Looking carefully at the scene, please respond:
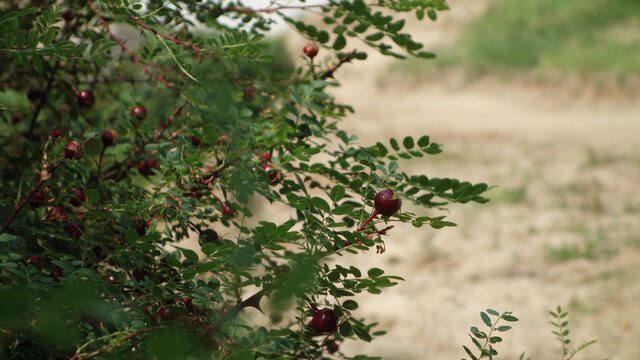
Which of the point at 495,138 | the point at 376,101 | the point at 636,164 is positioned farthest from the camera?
the point at 376,101

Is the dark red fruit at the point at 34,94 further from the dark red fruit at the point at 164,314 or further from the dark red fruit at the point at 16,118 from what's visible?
the dark red fruit at the point at 164,314

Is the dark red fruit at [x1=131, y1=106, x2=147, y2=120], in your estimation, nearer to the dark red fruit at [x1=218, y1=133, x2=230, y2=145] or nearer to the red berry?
the dark red fruit at [x1=218, y1=133, x2=230, y2=145]

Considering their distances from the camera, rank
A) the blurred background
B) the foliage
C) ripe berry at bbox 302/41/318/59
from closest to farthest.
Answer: the foliage, ripe berry at bbox 302/41/318/59, the blurred background

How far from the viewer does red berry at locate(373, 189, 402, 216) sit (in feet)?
3.26

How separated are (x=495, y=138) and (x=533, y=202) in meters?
2.93

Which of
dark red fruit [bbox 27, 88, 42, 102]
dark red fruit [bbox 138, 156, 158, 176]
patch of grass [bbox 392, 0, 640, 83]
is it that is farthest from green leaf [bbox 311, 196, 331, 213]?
patch of grass [bbox 392, 0, 640, 83]

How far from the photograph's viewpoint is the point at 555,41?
11.1 meters

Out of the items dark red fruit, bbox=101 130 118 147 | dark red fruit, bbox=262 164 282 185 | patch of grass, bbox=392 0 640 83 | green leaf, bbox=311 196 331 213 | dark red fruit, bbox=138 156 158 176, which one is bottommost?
green leaf, bbox=311 196 331 213

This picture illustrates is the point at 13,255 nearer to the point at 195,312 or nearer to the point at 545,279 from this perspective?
the point at 195,312

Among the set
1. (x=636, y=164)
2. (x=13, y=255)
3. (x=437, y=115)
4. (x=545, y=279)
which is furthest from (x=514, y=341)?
(x=437, y=115)

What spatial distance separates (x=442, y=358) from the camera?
11.7 ft

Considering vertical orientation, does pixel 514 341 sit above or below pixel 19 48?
above

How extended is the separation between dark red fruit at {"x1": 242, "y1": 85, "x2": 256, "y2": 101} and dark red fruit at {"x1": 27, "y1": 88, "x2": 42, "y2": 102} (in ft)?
1.99

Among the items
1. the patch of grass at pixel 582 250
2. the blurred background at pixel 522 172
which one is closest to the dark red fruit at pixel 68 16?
the blurred background at pixel 522 172
